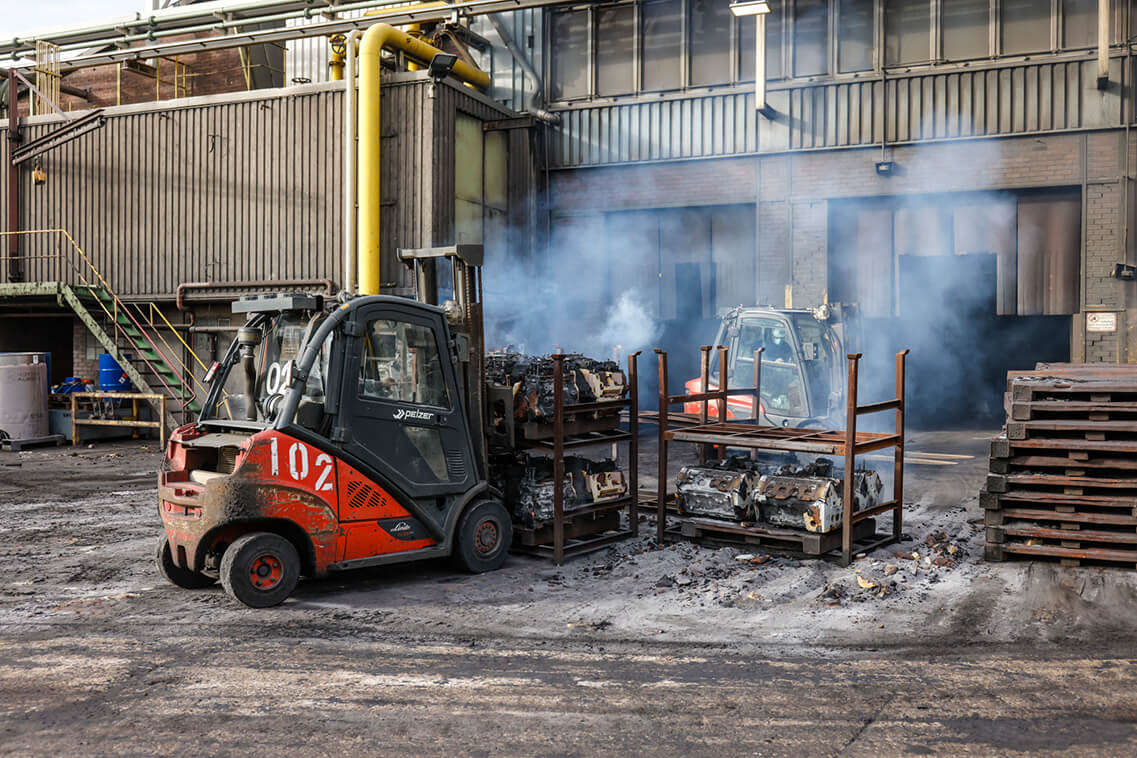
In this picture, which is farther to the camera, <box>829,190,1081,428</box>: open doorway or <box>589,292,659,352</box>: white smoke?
<box>589,292,659,352</box>: white smoke

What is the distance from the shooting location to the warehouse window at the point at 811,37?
17.7 metres

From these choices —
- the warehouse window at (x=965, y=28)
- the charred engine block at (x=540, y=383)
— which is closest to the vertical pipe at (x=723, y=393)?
the charred engine block at (x=540, y=383)

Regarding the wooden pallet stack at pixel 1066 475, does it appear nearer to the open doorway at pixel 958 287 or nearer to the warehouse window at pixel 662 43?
the open doorway at pixel 958 287

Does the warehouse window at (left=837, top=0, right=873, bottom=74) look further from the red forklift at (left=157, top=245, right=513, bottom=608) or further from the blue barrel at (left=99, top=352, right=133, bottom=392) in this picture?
the blue barrel at (left=99, top=352, right=133, bottom=392)

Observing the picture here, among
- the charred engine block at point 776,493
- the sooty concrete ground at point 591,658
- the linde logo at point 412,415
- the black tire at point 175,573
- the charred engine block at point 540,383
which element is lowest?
the sooty concrete ground at point 591,658

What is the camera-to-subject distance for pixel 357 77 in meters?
16.8

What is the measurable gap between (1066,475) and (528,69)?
1481 centimetres

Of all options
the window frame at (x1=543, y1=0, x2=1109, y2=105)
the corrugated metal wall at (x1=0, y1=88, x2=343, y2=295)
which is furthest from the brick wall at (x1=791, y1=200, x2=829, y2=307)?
the corrugated metal wall at (x1=0, y1=88, x2=343, y2=295)

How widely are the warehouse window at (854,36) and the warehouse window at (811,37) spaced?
252 mm

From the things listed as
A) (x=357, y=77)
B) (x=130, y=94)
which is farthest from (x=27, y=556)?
(x=130, y=94)

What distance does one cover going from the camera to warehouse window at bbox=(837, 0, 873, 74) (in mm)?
17438

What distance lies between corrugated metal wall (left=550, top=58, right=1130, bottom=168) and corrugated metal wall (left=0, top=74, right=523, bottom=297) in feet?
8.35

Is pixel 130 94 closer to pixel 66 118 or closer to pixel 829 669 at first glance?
pixel 66 118

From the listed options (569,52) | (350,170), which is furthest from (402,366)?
(569,52)
